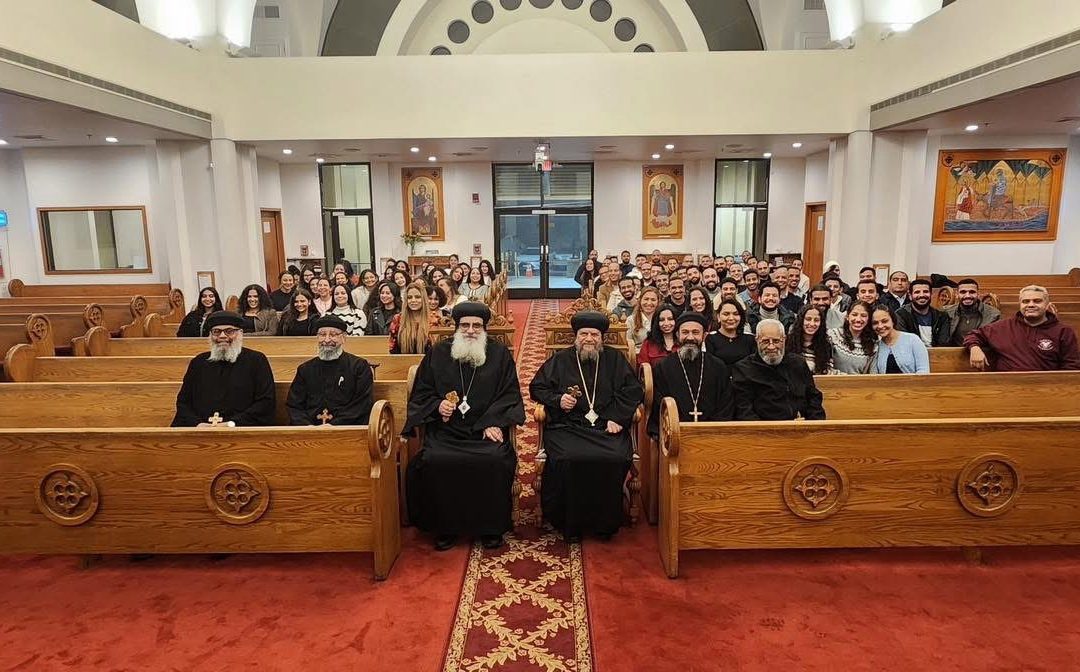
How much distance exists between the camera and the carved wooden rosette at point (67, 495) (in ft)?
11.5

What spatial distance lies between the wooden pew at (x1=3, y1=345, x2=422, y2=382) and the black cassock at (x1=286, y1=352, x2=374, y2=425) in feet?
2.67

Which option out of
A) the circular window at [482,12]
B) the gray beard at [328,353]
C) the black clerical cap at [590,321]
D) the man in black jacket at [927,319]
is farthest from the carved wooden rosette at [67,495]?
the circular window at [482,12]

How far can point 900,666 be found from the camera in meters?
2.81


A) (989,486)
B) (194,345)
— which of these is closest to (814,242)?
(989,486)

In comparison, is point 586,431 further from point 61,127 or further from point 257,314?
point 61,127

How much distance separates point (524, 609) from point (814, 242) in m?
12.9

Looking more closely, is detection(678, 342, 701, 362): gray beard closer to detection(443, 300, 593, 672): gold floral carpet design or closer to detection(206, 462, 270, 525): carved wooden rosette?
detection(443, 300, 593, 672): gold floral carpet design

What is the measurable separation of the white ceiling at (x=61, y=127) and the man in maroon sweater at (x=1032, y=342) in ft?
30.5

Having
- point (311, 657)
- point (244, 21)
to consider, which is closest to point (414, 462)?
point (311, 657)

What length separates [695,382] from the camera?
14.0 ft

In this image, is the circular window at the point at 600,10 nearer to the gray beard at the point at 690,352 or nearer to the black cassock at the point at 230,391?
the gray beard at the point at 690,352

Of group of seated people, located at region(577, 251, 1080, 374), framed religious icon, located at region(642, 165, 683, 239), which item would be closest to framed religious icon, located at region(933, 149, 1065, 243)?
framed religious icon, located at region(642, 165, 683, 239)

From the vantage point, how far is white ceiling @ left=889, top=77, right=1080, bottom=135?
7.47 meters

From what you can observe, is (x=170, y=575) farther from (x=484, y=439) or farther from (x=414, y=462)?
(x=484, y=439)
